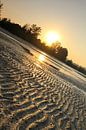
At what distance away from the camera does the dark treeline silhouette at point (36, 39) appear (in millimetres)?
106062

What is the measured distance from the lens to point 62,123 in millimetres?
7633

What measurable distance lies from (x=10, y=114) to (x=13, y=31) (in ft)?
329

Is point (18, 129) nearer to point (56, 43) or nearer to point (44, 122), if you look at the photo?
point (44, 122)

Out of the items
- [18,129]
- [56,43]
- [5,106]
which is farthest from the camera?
[56,43]

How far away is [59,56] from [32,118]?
111 m

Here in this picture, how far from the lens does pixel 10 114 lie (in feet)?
19.2

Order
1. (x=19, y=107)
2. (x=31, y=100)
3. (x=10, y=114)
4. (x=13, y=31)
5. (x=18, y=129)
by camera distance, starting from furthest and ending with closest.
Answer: (x=13, y=31) → (x=31, y=100) → (x=19, y=107) → (x=10, y=114) → (x=18, y=129)

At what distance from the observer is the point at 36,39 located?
12112 centimetres

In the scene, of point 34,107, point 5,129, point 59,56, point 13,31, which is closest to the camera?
point 5,129

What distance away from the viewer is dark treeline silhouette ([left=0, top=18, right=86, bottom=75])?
10606cm

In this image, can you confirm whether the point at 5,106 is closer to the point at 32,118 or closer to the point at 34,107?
the point at 32,118

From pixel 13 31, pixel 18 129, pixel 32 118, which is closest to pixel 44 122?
pixel 32 118

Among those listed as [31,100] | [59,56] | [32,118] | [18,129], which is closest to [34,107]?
[31,100]

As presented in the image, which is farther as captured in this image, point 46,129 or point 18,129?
point 46,129
